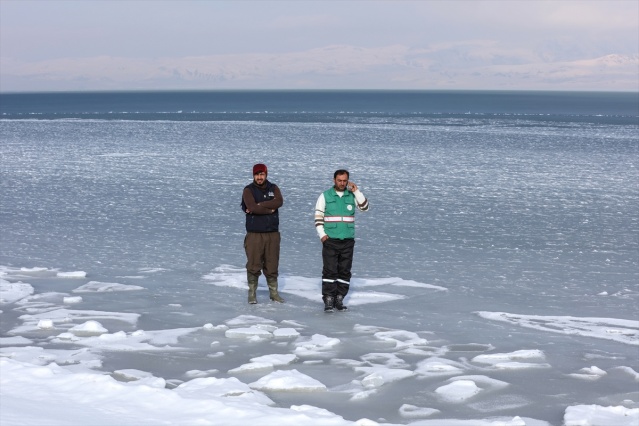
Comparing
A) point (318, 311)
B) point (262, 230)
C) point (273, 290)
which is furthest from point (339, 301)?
point (262, 230)

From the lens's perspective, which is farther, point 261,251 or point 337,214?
point 261,251

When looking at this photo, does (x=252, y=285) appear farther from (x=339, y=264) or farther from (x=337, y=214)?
(x=337, y=214)

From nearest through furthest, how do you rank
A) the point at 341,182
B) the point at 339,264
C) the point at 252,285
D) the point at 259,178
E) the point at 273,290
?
the point at 341,182 < the point at 259,178 < the point at 339,264 < the point at 252,285 < the point at 273,290

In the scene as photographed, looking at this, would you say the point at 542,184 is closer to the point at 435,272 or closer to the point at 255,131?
the point at 435,272

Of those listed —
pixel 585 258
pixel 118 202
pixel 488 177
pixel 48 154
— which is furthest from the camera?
pixel 48 154

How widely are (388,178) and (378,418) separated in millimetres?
16803

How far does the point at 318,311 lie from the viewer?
30.9 feet

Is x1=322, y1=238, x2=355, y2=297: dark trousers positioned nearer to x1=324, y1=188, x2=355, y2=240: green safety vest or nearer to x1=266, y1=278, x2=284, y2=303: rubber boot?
x1=324, y1=188, x2=355, y2=240: green safety vest

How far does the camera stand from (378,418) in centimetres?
622

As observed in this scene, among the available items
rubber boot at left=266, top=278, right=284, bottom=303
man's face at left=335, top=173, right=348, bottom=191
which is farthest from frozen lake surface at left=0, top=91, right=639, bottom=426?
man's face at left=335, top=173, right=348, bottom=191

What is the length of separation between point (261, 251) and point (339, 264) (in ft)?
2.67

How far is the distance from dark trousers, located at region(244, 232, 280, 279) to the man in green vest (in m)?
0.54

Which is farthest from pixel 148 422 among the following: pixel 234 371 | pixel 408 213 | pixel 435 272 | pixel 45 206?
pixel 45 206

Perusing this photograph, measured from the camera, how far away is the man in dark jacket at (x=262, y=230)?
9.45 m
